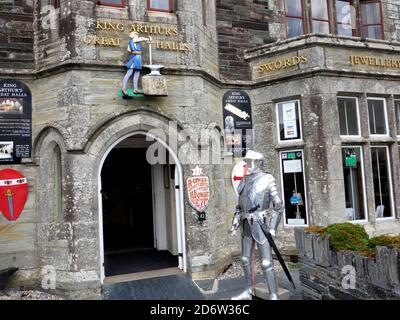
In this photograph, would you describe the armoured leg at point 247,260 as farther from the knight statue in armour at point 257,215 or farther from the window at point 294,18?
the window at point 294,18

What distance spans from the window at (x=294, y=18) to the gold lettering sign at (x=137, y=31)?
3.31 m

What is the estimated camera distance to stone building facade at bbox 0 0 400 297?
6.32 meters

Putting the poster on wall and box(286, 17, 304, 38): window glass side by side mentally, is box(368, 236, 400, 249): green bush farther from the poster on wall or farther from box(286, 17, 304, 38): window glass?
box(286, 17, 304, 38): window glass

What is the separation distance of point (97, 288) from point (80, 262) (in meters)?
0.52

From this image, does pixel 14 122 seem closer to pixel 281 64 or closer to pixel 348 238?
pixel 281 64

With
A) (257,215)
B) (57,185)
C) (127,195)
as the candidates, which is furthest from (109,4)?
(127,195)

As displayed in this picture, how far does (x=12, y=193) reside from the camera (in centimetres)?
650

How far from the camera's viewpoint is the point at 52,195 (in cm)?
654

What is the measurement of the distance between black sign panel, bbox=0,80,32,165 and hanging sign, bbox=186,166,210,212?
303cm

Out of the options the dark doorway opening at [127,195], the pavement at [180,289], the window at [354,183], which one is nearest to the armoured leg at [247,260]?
the pavement at [180,289]

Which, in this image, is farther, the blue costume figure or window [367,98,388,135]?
window [367,98,388,135]

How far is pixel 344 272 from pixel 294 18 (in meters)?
6.55

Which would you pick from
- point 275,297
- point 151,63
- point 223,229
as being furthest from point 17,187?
point 275,297

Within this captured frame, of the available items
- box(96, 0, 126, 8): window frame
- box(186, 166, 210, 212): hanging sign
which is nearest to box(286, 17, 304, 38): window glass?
box(96, 0, 126, 8): window frame
